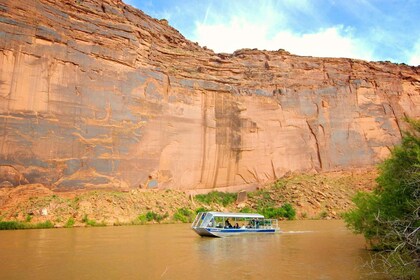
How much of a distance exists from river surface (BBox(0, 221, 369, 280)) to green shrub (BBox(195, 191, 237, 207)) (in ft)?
61.2

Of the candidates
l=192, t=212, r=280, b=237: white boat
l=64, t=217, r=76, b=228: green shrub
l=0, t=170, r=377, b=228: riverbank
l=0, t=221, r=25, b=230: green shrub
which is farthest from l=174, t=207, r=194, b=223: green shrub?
l=0, t=221, r=25, b=230: green shrub

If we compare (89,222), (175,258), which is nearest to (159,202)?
(89,222)

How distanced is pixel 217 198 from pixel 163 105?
10.1 metres

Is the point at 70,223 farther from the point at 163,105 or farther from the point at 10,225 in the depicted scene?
the point at 163,105

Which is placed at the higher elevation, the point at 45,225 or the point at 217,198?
the point at 217,198

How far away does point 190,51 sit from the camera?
44.0 m

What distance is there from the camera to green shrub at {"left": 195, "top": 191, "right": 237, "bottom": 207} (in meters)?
38.1

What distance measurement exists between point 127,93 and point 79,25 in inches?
263

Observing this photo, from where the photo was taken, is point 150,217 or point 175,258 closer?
point 175,258

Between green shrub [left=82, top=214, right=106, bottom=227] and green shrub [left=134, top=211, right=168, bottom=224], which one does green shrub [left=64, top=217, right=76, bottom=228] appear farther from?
green shrub [left=134, top=211, right=168, bottom=224]

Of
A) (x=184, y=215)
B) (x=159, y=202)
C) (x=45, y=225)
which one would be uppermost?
(x=159, y=202)

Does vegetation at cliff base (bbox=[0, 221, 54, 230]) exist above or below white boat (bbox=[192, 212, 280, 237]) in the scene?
below

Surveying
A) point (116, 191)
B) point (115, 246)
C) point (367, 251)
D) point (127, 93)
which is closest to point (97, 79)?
point (127, 93)

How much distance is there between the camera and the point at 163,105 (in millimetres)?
37938
